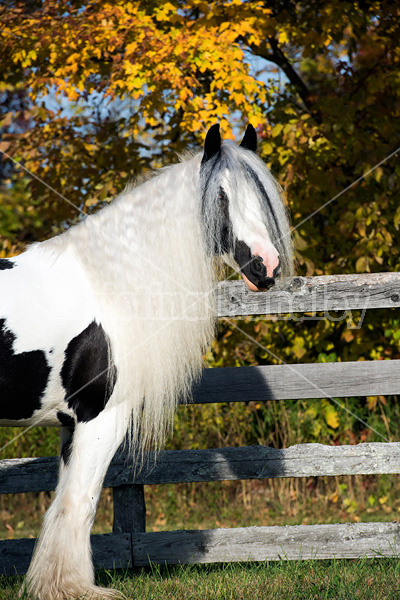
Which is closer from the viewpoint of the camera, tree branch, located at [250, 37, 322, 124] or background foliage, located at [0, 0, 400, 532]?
background foliage, located at [0, 0, 400, 532]

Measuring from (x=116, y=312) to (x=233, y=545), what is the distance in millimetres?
1719

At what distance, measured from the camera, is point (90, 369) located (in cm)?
267

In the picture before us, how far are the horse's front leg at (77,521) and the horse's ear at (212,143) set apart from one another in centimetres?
122

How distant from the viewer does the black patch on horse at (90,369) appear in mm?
2668

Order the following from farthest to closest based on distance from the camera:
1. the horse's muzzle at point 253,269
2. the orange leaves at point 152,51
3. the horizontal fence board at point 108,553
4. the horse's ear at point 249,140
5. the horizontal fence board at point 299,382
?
the orange leaves at point 152,51 → the horizontal fence board at point 299,382 → the horizontal fence board at point 108,553 → the horse's ear at point 249,140 → the horse's muzzle at point 253,269

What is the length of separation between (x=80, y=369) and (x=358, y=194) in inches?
141

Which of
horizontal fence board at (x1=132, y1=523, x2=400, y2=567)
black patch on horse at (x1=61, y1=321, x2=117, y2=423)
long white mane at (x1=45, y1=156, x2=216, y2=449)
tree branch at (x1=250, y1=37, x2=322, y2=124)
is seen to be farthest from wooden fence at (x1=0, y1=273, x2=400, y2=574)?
tree branch at (x1=250, y1=37, x2=322, y2=124)

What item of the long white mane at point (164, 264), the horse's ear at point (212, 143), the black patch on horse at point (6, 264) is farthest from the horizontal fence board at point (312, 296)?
the black patch on horse at point (6, 264)

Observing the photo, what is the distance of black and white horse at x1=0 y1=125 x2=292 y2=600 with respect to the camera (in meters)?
2.63

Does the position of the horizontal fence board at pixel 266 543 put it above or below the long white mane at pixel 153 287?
below

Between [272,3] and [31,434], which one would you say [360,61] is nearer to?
[272,3]

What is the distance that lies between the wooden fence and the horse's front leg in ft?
2.75

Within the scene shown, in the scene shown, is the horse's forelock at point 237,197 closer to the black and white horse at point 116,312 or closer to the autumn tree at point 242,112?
the black and white horse at point 116,312

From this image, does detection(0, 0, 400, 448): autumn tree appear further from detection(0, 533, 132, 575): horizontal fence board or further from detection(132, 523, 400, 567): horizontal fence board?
detection(0, 533, 132, 575): horizontal fence board
